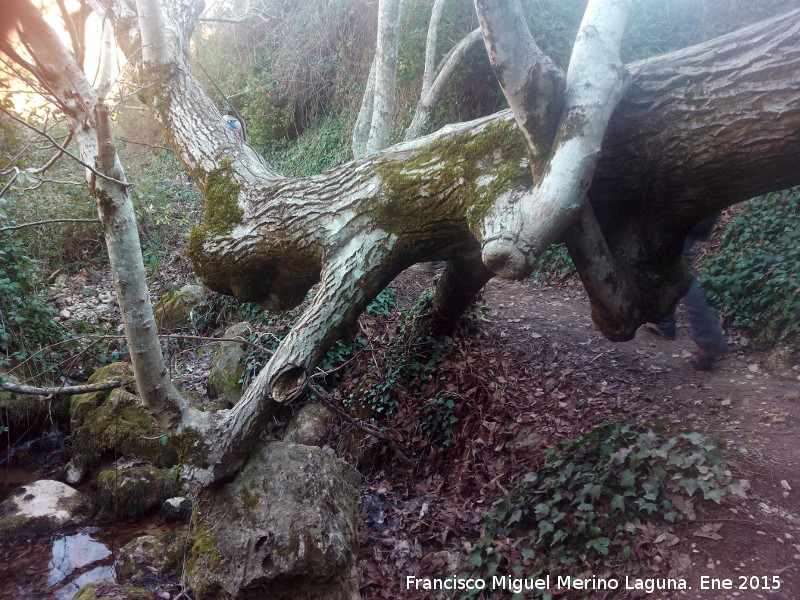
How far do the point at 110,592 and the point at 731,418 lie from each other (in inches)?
187

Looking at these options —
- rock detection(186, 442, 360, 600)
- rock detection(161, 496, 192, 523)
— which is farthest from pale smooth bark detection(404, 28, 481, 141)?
rock detection(161, 496, 192, 523)

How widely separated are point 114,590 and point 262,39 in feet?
42.9

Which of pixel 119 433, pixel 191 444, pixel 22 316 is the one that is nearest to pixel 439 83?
pixel 191 444

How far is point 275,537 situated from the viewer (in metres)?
3.33

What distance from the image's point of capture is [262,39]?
1309cm

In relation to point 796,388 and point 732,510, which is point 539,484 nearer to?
point 732,510

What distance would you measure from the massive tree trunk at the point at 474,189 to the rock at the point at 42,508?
266cm

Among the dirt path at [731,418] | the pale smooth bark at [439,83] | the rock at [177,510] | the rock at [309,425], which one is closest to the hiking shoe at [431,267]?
the dirt path at [731,418]

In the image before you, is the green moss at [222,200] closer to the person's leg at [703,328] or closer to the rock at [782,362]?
the person's leg at [703,328]

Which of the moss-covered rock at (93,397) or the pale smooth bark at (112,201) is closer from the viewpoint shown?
the pale smooth bark at (112,201)

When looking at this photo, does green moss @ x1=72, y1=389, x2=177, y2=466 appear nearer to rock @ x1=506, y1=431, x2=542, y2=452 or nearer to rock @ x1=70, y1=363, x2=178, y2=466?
rock @ x1=70, y1=363, x2=178, y2=466

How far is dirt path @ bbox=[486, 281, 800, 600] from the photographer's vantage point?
2443 millimetres

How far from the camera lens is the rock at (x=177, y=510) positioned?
494 centimetres

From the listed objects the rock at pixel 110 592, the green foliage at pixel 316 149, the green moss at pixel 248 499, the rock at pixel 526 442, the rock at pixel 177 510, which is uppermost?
the green foliage at pixel 316 149
